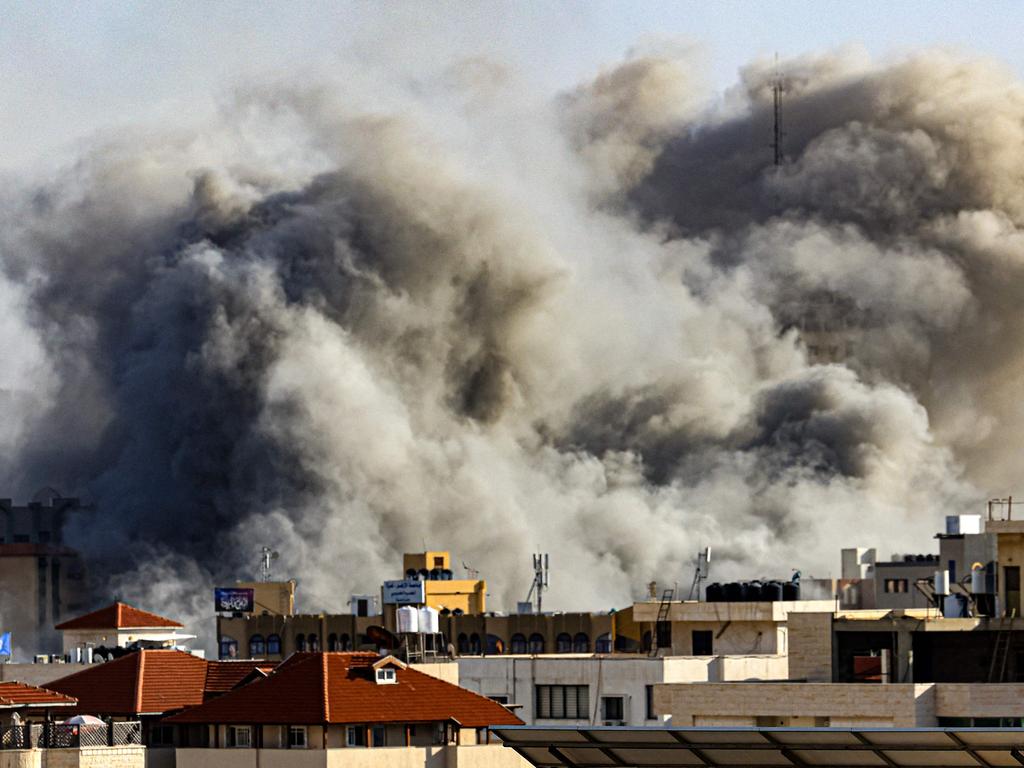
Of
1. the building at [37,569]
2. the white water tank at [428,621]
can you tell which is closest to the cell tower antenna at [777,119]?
the building at [37,569]

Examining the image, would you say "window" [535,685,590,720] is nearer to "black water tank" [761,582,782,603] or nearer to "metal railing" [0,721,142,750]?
"black water tank" [761,582,782,603]

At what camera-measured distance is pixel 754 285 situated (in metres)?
128

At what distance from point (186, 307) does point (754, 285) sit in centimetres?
2675

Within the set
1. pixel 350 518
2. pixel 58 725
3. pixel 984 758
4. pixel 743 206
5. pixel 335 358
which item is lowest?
pixel 984 758

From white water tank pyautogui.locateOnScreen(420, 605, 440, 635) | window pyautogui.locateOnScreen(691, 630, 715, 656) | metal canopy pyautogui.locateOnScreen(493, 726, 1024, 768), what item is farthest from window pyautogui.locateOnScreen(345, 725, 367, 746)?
metal canopy pyautogui.locateOnScreen(493, 726, 1024, 768)

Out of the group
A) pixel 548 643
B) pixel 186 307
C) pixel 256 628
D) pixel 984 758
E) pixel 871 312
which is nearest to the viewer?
pixel 984 758

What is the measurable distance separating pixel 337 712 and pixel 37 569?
233ft

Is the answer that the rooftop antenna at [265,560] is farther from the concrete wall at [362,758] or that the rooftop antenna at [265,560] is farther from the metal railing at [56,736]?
the metal railing at [56,736]

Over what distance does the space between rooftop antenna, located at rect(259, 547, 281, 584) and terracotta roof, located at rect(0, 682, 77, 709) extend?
53661 mm

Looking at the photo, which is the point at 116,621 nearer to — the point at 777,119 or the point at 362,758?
the point at 362,758

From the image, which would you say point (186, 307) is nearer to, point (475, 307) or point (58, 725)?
point (475, 307)

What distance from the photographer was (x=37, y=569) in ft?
353

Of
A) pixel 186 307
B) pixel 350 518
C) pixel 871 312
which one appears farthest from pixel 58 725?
pixel 871 312

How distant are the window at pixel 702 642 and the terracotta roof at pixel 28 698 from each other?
15352mm
